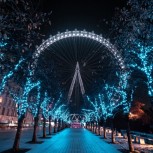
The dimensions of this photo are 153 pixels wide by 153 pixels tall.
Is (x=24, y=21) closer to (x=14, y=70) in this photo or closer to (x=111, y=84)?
(x=14, y=70)

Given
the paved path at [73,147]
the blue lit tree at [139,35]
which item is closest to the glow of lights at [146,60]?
the blue lit tree at [139,35]

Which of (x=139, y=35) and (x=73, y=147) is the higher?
(x=139, y=35)

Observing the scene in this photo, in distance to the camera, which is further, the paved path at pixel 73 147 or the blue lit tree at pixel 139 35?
the paved path at pixel 73 147

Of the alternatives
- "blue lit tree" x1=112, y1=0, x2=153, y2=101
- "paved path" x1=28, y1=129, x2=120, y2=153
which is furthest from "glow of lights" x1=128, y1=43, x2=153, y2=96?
"paved path" x1=28, y1=129, x2=120, y2=153

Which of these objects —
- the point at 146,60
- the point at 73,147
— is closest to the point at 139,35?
the point at 146,60

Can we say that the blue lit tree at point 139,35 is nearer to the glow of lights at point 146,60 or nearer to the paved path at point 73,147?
the glow of lights at point 146,60

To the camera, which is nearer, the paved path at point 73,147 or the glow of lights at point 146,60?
the glow of lights at point 146,60

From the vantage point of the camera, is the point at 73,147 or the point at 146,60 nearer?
the point at 146,60

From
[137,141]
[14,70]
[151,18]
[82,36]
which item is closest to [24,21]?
[14,70]

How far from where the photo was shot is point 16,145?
21.8 metres

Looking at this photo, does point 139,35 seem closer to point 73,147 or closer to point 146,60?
point 146,60

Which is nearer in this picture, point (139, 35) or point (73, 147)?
point (139, 35)

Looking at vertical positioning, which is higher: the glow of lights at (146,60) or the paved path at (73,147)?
the glow of lights at (146,60)

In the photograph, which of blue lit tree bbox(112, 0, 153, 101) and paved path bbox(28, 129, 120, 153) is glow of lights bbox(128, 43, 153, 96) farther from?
paved path bbox(28, 129, 120, 153)
